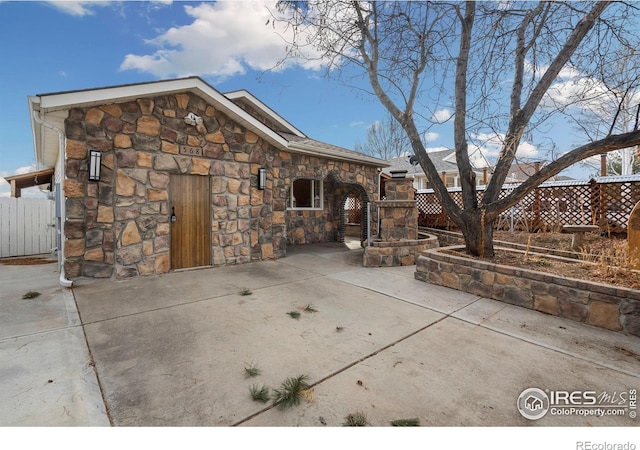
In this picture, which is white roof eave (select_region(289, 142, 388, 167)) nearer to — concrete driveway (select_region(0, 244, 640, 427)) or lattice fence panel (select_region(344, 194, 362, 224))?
lattice fence panel (select_region(344, 194, 362, 224))

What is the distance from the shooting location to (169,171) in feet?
17.9

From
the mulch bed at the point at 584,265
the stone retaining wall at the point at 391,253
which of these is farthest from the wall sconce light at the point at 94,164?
the mulch bed at the point at 584,265

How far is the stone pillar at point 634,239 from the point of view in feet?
12.6

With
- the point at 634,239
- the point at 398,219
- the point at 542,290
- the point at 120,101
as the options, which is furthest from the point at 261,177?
the point at 634,239

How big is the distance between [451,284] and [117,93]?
6.30m

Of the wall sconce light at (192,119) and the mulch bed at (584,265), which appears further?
the wall sconce light at (192,119)

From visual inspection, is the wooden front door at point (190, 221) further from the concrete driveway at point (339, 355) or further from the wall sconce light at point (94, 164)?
the concrete driveway at point (339, 355)

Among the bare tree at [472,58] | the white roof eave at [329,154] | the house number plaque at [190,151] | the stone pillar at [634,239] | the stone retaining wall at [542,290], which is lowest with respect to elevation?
the stone retaining wall at [542,290]

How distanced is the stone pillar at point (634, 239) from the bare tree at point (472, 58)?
1175 mm

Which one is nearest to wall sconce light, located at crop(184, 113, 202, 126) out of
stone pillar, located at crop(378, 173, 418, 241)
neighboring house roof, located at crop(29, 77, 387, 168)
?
neighboring house roof, located at crop(29, 77, 387, 168)

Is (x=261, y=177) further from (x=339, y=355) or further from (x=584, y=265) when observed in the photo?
(x=584, y=265)

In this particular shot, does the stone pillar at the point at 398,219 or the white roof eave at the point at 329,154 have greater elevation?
the white roof eave at the point at 329,154

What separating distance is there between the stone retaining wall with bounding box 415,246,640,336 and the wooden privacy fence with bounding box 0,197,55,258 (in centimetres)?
1040

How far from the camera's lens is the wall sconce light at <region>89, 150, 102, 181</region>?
15.4 ft
